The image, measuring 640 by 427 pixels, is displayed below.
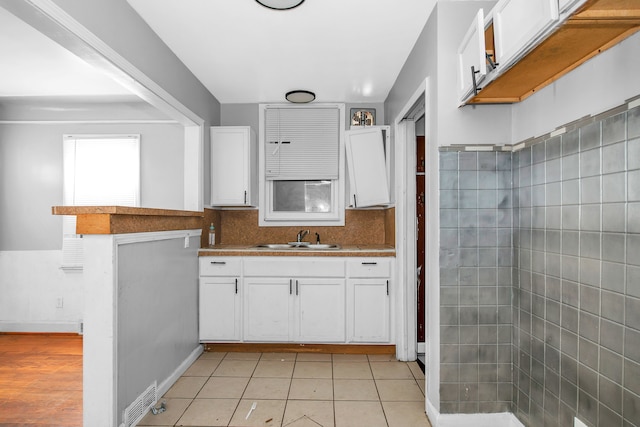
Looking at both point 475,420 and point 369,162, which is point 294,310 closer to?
point 369,162

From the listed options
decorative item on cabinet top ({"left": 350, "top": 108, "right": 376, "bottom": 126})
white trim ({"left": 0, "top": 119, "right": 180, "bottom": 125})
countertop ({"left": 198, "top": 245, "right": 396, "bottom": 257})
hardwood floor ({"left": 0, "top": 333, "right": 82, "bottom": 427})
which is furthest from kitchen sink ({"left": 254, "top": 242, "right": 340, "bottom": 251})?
hardwood floor ({"left": 0, "top": 333, "right": 82, "bottom": 427})

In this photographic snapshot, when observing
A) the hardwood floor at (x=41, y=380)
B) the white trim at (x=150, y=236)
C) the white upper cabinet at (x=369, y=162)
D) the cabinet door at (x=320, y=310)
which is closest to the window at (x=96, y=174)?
the hardwood floor at (x=41, y=380)

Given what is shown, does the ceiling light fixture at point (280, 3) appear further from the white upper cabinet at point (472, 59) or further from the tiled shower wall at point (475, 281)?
the tiled shower wall at point (475, 281)

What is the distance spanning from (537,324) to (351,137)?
7.40 feet

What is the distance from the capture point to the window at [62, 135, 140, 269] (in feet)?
13.5

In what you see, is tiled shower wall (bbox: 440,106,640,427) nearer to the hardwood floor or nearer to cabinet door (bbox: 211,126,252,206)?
cabinet door (bbox: 211,126,252,206)

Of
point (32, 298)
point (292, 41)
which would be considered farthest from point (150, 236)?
point (32, 298)

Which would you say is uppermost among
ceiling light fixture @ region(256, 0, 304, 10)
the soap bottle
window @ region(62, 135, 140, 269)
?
ceiling light fixture @ region(256, 0, 304, 10)

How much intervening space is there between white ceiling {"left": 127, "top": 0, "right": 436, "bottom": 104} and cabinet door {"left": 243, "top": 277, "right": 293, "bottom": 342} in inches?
73.0

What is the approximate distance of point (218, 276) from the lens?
3.47m

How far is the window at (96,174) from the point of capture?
4.11m

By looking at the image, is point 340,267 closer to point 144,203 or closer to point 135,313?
point 135,313

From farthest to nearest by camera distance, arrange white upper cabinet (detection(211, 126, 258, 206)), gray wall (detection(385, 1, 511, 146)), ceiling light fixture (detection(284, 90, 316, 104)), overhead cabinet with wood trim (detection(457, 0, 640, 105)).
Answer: white upper cabinet (detection(211, 126, 258, 206)) < ceiling light fixture (detection(284, 90, 316, 104)) < gray wall (detection(385, 1, 511, 146)) < overhead cabinet with wood trim (detection(457, 0, 640, 105))

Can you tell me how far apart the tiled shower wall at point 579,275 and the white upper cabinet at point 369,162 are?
1.49m
